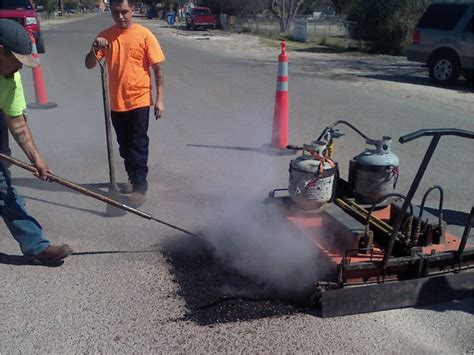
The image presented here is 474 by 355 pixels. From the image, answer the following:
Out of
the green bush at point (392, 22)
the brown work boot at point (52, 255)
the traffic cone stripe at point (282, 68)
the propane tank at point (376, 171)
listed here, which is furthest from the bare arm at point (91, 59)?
the green bush at point (392, 22)

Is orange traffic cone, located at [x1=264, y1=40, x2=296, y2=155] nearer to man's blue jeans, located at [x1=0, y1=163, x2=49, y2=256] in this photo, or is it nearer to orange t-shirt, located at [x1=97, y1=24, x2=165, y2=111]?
orange t-shirt, located at [x1=97, y1=24, x2=165, y2=111]

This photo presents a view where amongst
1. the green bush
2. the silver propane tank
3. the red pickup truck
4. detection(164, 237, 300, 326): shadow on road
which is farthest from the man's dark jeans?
the red pickup truck

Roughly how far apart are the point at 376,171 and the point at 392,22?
20807 millimetres

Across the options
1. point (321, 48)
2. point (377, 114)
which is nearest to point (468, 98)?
point (377, 114)

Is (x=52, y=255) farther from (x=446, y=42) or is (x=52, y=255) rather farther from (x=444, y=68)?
(x=444, y=68)

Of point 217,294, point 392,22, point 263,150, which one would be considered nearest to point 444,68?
point 263,150

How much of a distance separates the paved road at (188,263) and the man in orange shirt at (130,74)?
1.89 feet

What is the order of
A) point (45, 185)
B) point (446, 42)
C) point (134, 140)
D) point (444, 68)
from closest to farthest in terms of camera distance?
1. point (134, 140)
2. point (45, 185)
3. point (446, 42)
4. point (444, 68)

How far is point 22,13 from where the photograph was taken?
16.3m

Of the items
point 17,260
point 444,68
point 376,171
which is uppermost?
point 376,171

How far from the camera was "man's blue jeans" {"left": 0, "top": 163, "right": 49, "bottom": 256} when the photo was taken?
135 inches

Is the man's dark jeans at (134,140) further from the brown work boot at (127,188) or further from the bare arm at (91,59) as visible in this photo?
the bare arm at (91,59)

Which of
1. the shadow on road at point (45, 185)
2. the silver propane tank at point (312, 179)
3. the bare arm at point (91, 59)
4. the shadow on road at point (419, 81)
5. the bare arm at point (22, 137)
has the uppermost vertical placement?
the bare arm at point (91, 59)

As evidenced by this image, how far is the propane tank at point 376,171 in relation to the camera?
358cm
